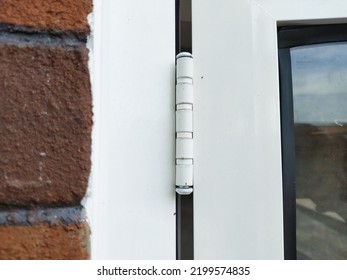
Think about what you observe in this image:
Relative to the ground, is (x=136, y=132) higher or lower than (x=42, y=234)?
higher

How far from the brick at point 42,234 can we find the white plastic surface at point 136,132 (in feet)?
0.19

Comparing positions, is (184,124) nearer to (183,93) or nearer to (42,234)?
(183,93)

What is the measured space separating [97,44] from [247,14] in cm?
20

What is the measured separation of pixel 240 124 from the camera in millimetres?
382

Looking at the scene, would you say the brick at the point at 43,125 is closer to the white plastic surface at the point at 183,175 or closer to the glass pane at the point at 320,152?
the white plastic surface at the point at 183,175

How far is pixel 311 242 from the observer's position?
16.3 inches

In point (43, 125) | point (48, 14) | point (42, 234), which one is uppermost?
point (48, 14)

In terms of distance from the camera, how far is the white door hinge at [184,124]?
365 mm

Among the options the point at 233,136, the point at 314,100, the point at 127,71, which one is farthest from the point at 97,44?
the point at 314,100

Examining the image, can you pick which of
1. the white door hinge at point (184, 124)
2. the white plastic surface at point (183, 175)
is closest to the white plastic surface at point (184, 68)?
the white door hinge at point (184, 124)

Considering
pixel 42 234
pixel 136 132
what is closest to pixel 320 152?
pixel 136 132

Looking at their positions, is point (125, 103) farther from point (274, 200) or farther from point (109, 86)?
point (274, 200)

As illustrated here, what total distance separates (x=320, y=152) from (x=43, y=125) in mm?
356

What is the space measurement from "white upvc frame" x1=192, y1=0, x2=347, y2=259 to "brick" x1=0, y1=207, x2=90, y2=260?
16 centimetres
